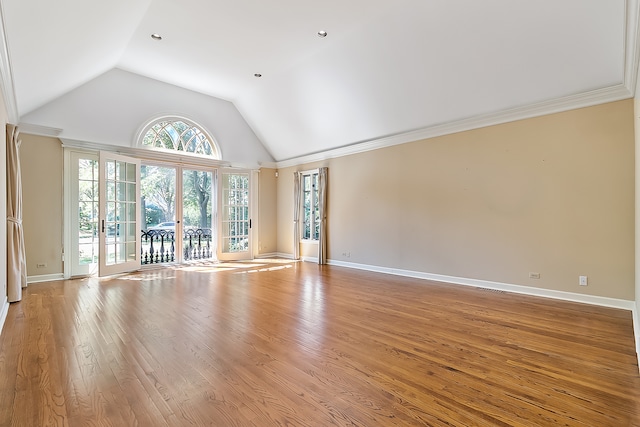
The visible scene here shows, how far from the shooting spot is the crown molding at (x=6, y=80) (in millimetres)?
2680

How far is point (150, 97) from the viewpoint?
6422 mm

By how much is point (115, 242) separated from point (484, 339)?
6217 mm

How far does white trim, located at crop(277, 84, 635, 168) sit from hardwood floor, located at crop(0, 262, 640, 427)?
262 centimetres

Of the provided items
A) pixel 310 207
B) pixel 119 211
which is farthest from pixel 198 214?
pixel 310 207

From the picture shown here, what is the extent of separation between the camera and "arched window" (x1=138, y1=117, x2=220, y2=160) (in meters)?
6.57

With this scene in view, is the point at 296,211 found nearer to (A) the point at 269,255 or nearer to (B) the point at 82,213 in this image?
(A) the point at 269,255

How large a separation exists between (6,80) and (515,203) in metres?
6.56

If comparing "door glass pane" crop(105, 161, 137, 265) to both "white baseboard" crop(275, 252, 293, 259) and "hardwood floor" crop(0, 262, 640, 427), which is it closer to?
"hardwood floor" crop(0, 262, 640, 427)

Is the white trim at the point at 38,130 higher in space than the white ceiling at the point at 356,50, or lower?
lower

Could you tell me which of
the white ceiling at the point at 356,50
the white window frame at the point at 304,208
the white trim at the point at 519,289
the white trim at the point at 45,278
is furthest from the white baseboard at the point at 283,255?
the white trim at the point at 45,278

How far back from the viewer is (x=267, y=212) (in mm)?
8586

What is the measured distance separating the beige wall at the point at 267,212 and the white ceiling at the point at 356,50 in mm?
2834

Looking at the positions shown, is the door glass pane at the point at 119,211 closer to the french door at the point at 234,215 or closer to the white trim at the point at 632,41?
the french door at the point at 234,215

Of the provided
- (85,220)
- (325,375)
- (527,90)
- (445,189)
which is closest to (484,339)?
(325,375)
